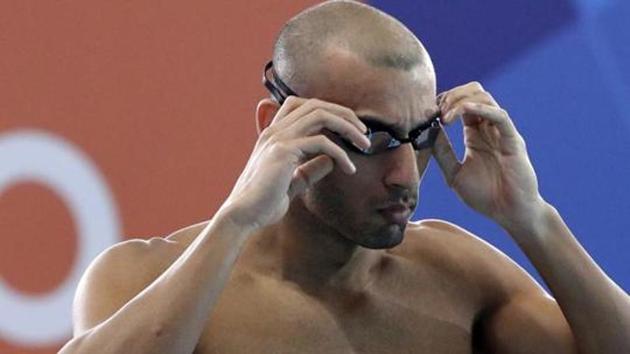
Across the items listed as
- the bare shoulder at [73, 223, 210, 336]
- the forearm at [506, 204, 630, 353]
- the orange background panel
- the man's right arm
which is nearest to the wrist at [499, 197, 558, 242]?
the forearm at [506, 204, 630, 353]

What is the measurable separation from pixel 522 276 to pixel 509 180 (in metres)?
0.16

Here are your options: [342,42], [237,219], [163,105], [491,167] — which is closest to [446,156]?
[491,167]

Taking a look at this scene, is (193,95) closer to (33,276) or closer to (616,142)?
(33,276)

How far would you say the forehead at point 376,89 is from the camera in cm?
161

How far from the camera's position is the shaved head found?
1639 millimetres

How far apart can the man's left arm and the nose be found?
8 cm

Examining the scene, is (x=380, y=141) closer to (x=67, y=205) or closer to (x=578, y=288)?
(x=578, y=288)

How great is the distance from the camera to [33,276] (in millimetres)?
2178

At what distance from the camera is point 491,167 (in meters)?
1.71

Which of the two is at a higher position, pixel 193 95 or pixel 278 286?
→ pixel 193 95

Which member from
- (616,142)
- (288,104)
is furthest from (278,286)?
(616,142)

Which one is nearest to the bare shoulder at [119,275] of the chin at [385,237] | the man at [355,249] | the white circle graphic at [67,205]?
the man at [355,249]

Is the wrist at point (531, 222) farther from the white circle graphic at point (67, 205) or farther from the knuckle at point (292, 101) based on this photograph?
the white circle graphic at point (67, 205)

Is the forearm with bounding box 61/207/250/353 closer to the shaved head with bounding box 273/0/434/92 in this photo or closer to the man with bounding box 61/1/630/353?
the man with bounding box 61/1/630/353
